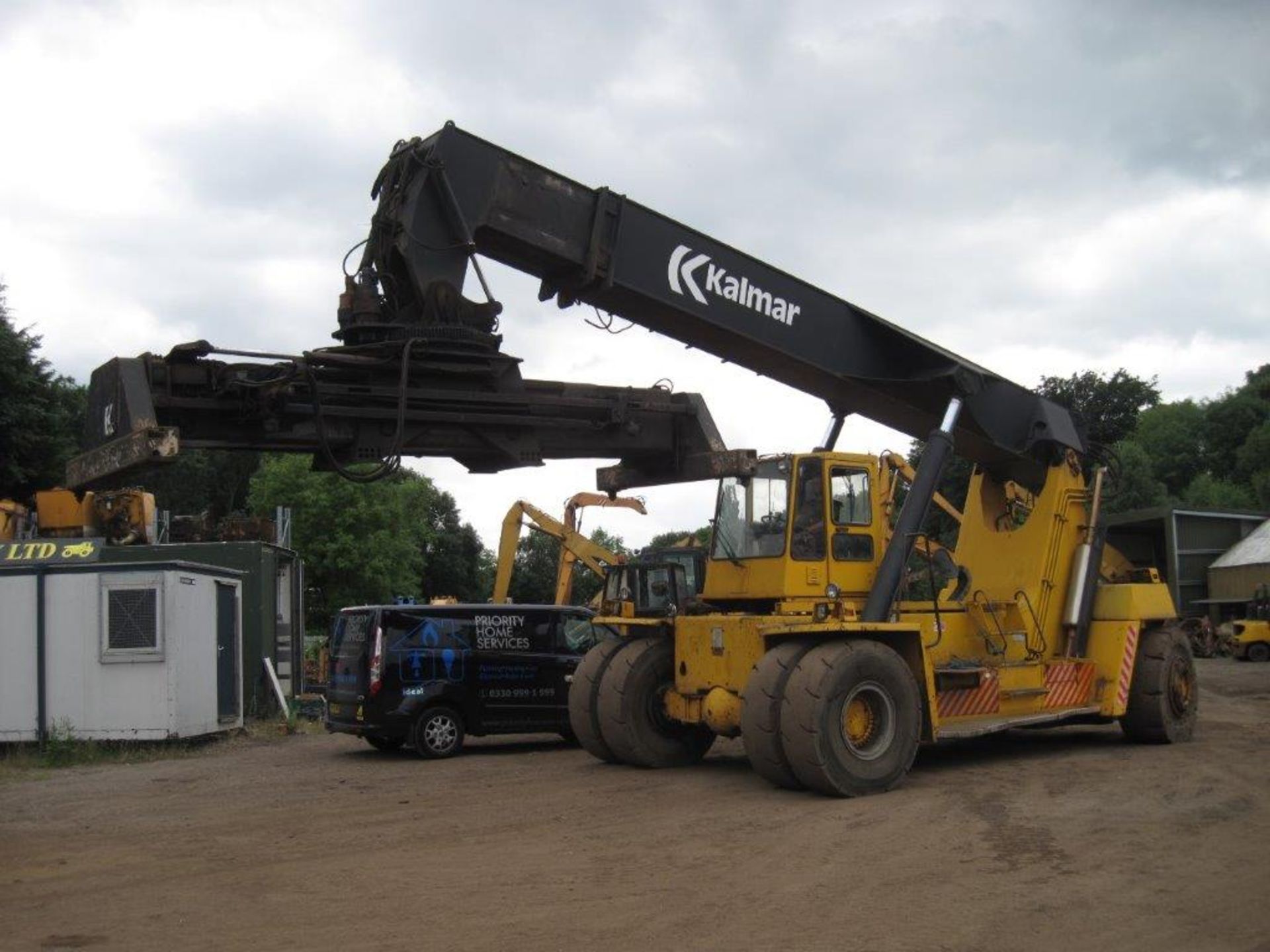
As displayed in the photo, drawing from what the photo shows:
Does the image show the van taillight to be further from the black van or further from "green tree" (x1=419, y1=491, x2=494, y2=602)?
"green tree" (x1=419, y1=491, x2=494, y2=602)

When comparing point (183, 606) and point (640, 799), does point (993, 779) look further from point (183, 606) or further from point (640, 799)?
point (183, 606)

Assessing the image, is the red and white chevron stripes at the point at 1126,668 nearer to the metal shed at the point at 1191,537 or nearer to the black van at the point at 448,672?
the black van at the point at 448,672

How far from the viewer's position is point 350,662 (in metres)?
16.0

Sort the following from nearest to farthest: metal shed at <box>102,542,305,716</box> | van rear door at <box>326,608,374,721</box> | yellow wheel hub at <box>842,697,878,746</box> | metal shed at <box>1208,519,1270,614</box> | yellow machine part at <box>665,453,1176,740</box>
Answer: yellow wheel hub at <box>842,697,878,746</box> < yellow machine part at <box>665,453,1176,740</box> < van rear door at <box>326,608,374,721</box> < metal shed at <box>102,542,305,716</box> < metal shed at <box>1208,519,1270,614</box>

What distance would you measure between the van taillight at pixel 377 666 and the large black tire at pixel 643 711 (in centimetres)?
322

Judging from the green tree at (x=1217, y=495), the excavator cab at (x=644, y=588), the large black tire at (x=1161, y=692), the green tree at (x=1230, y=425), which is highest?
the green tree at (x=1230, y=425)

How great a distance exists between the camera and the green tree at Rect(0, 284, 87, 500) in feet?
105

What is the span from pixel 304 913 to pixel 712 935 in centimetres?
235

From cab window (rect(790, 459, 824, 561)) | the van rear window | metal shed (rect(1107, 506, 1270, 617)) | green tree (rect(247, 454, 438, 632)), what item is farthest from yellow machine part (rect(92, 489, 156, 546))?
green tree (rect(247, 454, 438, 632))

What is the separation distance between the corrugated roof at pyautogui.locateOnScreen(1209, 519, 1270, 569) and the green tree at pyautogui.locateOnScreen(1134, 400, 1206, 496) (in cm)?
3378

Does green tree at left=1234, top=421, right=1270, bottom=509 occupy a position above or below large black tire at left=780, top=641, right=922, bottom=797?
above

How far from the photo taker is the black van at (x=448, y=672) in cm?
1573

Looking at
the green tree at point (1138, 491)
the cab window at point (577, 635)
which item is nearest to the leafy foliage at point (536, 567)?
the green tree at point (1138, 491)

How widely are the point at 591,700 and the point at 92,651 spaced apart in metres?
7.03
